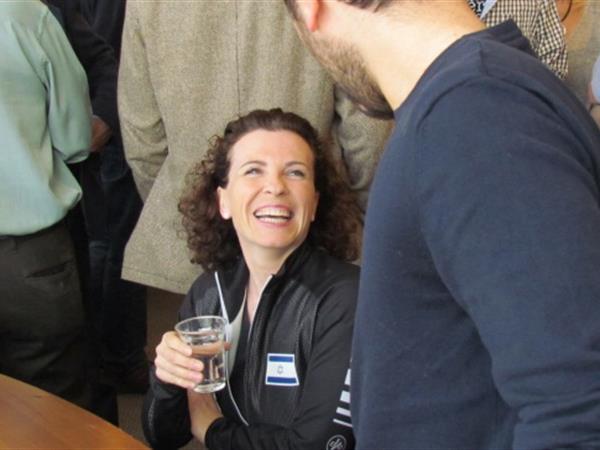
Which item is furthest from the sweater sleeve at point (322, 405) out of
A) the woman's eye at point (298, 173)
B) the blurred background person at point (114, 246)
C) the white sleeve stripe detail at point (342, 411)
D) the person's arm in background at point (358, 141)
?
the blurred background person at point (114, 246)

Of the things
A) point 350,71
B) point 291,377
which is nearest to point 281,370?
point 291,377

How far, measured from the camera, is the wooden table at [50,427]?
47.1 inches

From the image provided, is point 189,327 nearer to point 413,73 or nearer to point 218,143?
point 218,143

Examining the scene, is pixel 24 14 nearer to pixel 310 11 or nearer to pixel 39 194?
pixel 39 194

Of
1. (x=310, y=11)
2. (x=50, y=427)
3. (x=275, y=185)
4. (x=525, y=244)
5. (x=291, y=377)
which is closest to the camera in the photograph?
(x=525, y=244)

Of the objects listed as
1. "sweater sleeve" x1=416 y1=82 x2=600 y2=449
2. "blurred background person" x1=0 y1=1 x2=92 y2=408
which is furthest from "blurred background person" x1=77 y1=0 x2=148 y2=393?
"sweater sleeve" x1=416 y1=82 x2=600 y2=449

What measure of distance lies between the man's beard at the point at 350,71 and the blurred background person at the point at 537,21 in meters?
1.20

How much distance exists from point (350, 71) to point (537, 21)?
1.32 meters

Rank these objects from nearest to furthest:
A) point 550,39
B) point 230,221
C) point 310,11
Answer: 1. point 310,11
2. point 230,221
3. point 550,39

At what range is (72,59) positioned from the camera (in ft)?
6.94

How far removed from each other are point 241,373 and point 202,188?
1.54ft

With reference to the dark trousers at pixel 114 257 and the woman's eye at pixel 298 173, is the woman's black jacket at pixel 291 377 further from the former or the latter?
the dark trousers at pixel 114 257

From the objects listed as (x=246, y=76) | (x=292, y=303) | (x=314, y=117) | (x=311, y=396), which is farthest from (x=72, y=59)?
(x=311, y=396)

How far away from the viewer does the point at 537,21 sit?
2.02 meters
